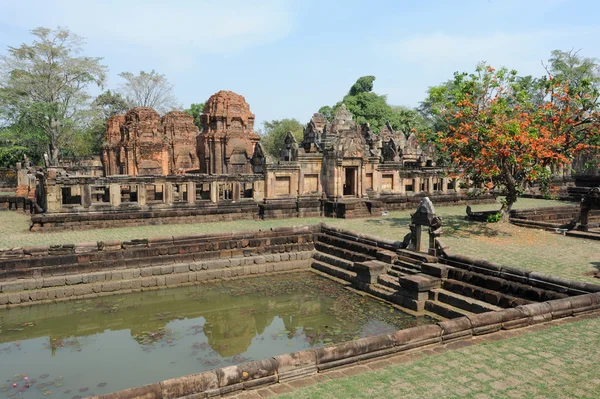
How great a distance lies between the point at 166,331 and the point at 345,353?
4567 mm

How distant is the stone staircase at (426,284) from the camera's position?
9195 mm

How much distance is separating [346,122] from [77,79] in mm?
28363

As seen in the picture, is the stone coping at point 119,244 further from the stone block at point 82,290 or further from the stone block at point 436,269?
the stone block at point 436,269

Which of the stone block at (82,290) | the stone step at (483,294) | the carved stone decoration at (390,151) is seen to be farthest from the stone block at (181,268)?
the carved stone decoration at (390,151)

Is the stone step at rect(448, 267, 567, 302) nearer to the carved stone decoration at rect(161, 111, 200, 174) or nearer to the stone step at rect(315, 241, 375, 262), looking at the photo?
the stone step at rect(315, 241, 375, 262)

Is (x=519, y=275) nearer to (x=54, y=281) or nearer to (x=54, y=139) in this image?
(x=54, y=281)

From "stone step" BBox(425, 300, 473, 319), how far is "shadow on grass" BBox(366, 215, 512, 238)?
18.5ft

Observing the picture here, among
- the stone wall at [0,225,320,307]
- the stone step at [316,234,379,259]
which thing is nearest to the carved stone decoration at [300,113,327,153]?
the stone step at [316,234,379,259]

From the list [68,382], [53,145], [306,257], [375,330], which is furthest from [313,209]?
→ [53,145]

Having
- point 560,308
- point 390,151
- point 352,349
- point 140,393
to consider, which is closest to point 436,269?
point 560,308

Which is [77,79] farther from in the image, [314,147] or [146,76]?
[314,147]

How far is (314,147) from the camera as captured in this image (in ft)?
71.9

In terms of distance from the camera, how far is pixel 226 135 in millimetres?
33156

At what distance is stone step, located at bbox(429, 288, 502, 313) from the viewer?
29.8ft
